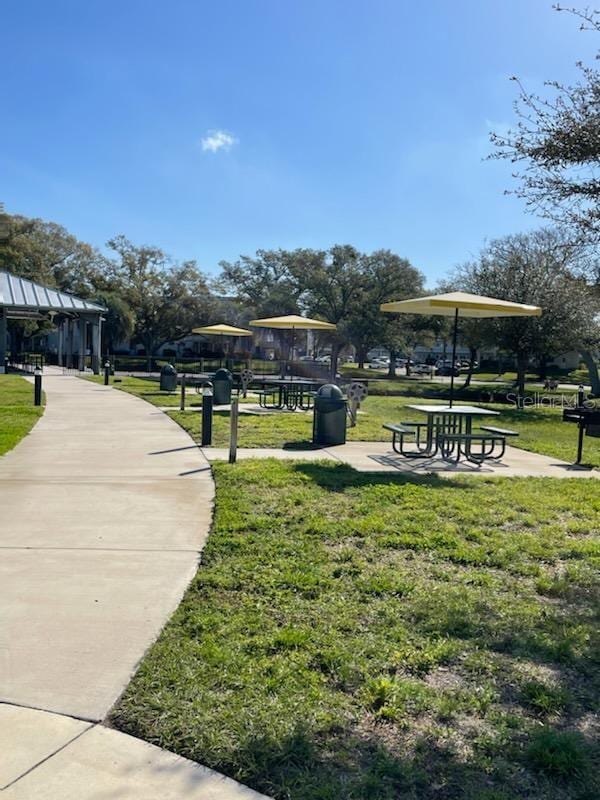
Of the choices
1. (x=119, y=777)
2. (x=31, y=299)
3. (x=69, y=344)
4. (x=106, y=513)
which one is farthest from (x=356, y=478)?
(x=69, y=344)

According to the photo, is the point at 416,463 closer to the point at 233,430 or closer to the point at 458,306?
the point at 458,306

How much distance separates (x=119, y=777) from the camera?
2518mm

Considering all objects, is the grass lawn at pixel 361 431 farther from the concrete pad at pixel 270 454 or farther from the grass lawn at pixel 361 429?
the concrete pad at pixel 270 454

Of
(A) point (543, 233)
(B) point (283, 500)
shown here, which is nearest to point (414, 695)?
(B) point (283, 500)

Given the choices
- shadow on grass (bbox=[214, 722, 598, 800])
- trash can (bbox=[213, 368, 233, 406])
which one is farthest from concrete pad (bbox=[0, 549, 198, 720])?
trash can (bbox=[213, 368, 233, 406])

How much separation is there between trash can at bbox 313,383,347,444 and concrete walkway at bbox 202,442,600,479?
0.88ft

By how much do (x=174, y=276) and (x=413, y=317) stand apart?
20.0 m

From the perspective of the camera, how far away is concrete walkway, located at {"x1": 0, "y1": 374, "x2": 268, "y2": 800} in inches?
100

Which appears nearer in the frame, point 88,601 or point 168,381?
point 88,601

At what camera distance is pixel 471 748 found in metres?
2.80

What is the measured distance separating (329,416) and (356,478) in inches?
117

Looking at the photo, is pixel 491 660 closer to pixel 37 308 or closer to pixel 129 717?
pixel 129 717

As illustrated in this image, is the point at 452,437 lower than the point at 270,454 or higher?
higher

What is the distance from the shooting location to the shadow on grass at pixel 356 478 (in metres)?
8.12
